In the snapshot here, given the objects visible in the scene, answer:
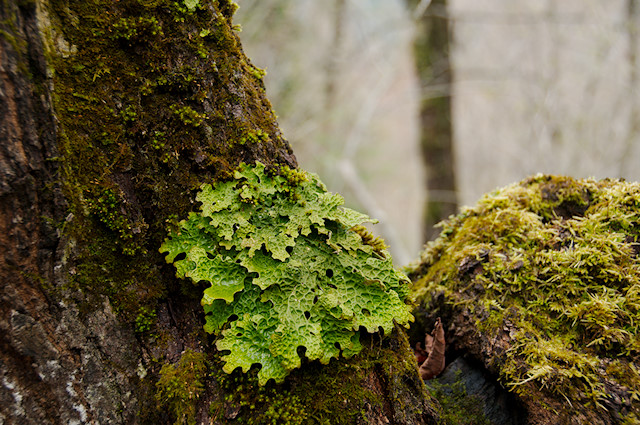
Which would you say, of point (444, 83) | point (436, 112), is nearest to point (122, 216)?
point (436, 112)

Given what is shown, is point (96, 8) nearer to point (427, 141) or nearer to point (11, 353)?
point (11, 353)

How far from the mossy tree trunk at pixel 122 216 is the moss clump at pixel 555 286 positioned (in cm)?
41

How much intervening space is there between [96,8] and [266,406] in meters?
1.47

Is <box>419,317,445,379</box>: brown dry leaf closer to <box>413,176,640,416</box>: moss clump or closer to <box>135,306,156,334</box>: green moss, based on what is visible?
<box>413,176,640,416</box>: moss clump

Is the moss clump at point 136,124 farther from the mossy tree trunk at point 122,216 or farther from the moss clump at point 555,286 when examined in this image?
the moss clump at point 555,286

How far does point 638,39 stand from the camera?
23.7 feet

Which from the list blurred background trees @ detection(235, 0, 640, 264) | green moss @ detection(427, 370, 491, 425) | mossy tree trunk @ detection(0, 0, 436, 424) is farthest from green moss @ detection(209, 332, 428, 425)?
blurred background trees @ detection(235, 0, 640, 264)

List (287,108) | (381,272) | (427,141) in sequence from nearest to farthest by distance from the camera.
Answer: (381,272) < (427,141) < (287,108)

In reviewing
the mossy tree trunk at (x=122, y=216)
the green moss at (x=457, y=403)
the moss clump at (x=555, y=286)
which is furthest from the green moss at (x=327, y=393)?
the moss clump at (x=555, y=286)

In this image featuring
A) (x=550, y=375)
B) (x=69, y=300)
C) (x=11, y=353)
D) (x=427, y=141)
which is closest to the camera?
(x=11, y=353)

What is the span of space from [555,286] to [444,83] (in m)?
5.39

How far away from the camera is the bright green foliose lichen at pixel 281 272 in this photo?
131 centimetres

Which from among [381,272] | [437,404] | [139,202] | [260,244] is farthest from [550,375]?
[139,202]

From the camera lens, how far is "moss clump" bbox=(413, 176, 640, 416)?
1.37m
